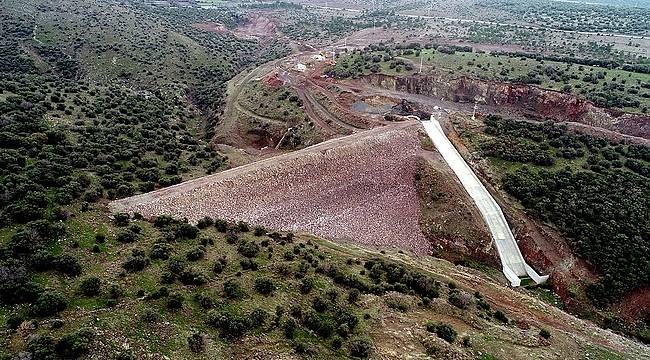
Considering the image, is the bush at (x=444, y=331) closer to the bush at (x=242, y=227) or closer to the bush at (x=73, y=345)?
the bush at (x=242, y=227)

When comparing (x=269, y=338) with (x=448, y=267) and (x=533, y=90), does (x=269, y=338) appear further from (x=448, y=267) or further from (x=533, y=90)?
(x=533, y=90)

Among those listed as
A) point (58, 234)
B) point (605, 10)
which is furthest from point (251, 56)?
point (605, 10)

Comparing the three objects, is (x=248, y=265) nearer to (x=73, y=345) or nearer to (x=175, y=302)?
(x=175, y=302)

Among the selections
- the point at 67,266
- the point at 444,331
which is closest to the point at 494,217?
the point at 444,331

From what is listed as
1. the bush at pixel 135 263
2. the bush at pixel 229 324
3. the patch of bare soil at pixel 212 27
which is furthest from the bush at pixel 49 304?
the patch of bare soil at pixel 212 27

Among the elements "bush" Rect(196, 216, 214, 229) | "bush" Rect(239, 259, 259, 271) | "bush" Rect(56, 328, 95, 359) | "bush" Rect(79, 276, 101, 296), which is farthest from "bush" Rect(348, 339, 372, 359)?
"bush" Rect(196, 216, 214, 229)
